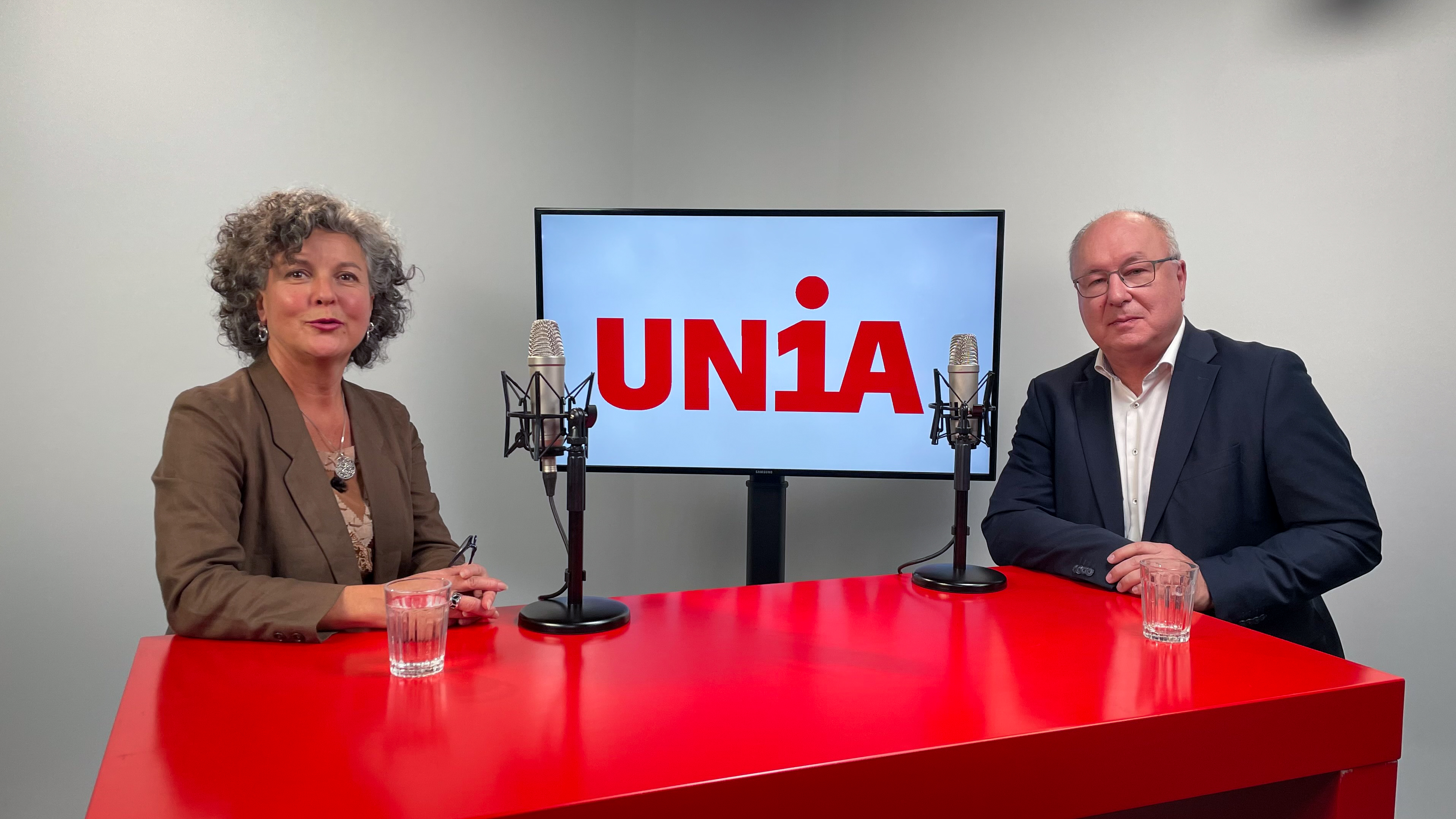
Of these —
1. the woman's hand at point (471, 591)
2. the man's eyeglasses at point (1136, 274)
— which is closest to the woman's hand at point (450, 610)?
the woman's hand at point (471, 591)

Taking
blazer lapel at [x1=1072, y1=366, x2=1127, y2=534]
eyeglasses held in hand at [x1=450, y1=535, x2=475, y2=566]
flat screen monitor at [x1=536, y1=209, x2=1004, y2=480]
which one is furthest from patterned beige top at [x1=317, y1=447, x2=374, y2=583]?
blazer lapel at [x1=1072, y1=366, x2=1127, y2=534]

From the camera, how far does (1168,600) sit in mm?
1435

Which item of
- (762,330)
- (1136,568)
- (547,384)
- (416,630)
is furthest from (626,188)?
(416,630)

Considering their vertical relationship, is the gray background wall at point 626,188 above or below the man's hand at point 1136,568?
above

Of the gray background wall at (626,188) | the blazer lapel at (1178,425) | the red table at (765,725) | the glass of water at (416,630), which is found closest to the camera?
the red table at (765,725)

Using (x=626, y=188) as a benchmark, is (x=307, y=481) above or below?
below

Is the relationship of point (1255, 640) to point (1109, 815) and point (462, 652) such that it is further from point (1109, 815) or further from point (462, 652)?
point (462, 652)

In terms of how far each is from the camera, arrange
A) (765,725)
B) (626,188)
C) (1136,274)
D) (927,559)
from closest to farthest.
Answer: (765,725) → (927,559) → (1136,274) → (626,188)

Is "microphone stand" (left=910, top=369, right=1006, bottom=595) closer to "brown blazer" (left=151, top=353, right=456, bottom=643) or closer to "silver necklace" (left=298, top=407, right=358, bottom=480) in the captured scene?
"brown blazer" (left=151, top=353, right=456, bottom=643)

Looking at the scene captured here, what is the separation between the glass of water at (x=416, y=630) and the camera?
122cm

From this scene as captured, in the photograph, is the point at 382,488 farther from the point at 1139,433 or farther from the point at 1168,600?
the point at 1139,433

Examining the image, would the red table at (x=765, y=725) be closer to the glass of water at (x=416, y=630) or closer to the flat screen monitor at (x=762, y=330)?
the glass of water at (x=416, y=630)

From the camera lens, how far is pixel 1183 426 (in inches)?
81.7

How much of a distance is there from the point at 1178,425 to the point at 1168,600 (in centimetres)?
76
